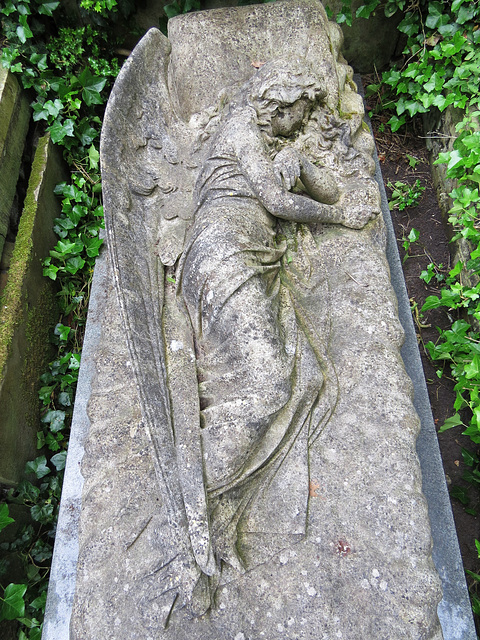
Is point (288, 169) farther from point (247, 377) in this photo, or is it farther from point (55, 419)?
point (55, 419)

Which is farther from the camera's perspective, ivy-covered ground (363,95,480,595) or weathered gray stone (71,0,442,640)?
ivy-covered ground (363,95,480,595)

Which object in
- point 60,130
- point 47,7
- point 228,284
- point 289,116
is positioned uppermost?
point 47,7

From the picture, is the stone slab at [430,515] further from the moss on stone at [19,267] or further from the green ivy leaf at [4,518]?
the moss on stone at [19,267]

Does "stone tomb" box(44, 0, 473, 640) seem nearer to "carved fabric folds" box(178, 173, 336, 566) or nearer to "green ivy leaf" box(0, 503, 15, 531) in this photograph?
"carved fabric folds" box(178, 173, 336, 566)

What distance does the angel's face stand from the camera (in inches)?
101

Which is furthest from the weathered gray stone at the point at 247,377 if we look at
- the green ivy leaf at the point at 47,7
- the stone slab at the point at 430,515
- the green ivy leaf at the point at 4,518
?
the green ivy leaf at the point at 47,7

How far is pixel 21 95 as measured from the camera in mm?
3344

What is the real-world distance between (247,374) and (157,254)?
0.89 m

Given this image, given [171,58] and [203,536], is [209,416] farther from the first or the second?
[171,58]

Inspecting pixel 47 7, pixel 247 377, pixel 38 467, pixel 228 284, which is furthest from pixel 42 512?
pixel 47 7

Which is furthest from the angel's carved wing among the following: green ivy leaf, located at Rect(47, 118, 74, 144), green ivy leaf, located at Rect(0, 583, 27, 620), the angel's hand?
green ivy leaf, located at Rect(0, 583, 27, 620)

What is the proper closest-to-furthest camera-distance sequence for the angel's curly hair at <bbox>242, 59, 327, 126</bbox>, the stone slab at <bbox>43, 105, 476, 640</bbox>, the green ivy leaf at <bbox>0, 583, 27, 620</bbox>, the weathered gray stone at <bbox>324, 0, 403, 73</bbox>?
the stone slab at <bbox>43, 105, 476, 640</bbox>, the green ivy leaf at <bbox>0, 583, 27, 620</bbox>, the angel's curly hair at <bbox>242, 59, 327, 126</bbox>, the weathered gray stone at <bbox>324, 0, 403, 73</bbox>

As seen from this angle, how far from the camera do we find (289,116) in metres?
2.58

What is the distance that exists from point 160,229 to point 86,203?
1.26 meters
